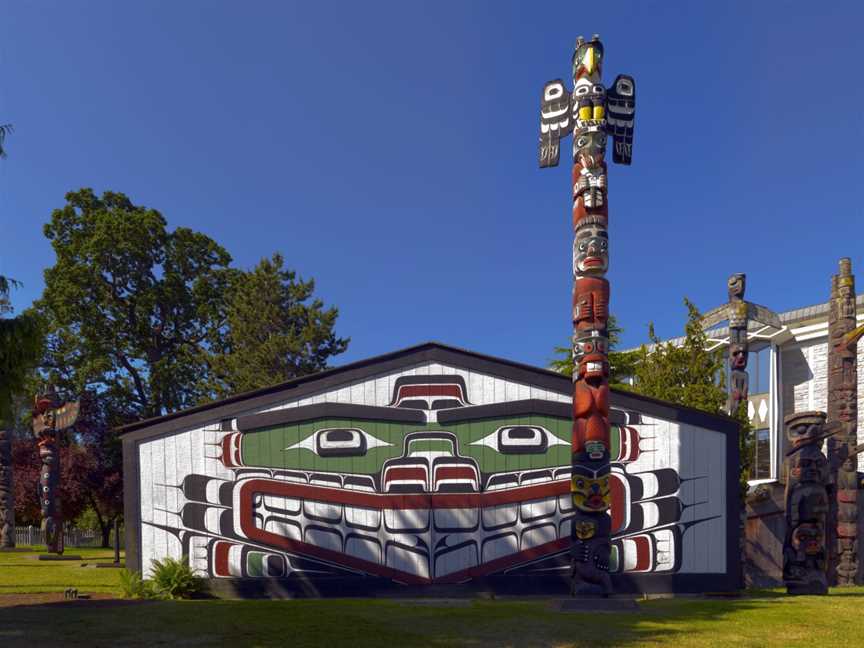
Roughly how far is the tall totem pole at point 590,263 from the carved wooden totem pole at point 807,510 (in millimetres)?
5426

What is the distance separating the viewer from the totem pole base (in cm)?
1185

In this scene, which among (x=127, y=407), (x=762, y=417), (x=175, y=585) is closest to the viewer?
(x=175, y=585)

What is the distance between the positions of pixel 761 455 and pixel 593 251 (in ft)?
73.8

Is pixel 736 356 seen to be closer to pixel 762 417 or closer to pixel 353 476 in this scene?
pixel 762 417

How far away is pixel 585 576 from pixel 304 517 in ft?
21.7

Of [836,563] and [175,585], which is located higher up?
[175,585]

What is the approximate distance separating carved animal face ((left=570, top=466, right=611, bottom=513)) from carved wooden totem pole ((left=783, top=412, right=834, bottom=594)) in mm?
5635

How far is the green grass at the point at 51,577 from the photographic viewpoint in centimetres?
1579

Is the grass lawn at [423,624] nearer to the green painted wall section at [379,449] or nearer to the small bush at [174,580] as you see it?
A: the small bush at [174,580]

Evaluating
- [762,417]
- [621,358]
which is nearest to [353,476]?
[621,358]

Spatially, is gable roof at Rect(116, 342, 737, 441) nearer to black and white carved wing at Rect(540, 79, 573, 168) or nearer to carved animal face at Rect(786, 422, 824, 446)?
carved animal face at Rect(786, 422, 824, 446)

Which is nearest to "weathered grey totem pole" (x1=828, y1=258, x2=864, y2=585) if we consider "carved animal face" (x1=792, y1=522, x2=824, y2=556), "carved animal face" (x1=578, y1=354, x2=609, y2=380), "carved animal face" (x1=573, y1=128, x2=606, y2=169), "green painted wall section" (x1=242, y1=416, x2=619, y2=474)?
"carved animal face" (x1=792, y1=522, x2=824, y2=556)

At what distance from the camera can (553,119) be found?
14609mm

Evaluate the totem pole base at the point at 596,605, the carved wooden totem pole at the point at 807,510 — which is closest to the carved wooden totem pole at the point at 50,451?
the totem pole base at the point at 596,605
